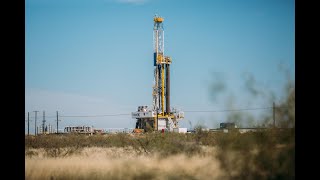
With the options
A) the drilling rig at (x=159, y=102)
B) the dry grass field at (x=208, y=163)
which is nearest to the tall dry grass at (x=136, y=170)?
the dry grass field at (x=208, y=163)

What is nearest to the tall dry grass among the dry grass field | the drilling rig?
the dry grass field

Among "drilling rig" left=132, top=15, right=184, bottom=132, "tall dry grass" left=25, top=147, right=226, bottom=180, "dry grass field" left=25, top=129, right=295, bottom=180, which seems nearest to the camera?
"dry grass field" left=25, top=129, right=295, bottom=180

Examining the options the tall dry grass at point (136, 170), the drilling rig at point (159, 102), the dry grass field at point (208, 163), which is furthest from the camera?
the drilling rig at point (159, 102)

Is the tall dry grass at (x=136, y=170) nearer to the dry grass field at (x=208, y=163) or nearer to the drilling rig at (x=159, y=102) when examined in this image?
the dry grass field at (x=208, y=163)

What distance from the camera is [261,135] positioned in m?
13.1

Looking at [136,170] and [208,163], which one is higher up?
[208,163]

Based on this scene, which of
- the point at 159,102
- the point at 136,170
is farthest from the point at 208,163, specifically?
the point at 159,102

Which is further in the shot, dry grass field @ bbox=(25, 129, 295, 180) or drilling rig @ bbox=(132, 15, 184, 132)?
drilling rig @ bbox=(132, 15, 184, 132)

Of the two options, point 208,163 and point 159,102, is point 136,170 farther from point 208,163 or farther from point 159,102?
point 159,102

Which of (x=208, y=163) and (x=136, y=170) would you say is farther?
(x=136, y=170)

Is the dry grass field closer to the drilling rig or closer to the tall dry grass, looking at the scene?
the tall dry grass

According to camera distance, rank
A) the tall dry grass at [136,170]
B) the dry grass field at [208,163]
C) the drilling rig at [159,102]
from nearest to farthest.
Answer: the dry grass field at [208,163], the tall dry grass at [136,170], the drilling rig at [159,102]
